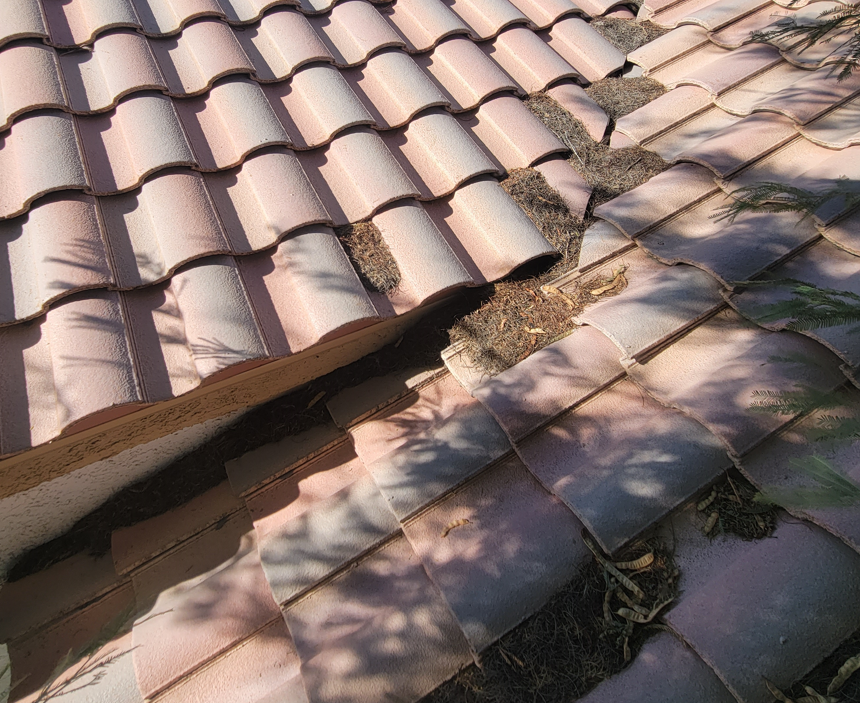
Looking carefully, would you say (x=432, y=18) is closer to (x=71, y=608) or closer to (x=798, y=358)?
(x=798, y=358)

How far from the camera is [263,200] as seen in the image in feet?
6.68

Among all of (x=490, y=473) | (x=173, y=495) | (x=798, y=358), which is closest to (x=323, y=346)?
(x=490, y=473)

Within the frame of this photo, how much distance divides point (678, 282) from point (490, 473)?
36.7 inches

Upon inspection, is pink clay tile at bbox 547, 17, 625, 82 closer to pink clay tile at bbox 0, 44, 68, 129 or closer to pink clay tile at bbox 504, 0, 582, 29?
pink clay tile at bbox 504, 0, 582, 29

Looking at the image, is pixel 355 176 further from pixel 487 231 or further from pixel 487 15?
pixel 487 15

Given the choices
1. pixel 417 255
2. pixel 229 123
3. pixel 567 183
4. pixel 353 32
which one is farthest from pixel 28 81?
pixel 567 183

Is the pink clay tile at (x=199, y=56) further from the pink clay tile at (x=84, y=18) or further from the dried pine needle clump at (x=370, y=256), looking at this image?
the dried pine needle clump at (x=370, y=256)

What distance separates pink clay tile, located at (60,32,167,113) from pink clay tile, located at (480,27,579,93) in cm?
158

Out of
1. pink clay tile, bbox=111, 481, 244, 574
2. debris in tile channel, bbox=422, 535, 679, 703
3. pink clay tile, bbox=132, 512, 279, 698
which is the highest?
pink clay tile, bbox=111, 481, 244, 574

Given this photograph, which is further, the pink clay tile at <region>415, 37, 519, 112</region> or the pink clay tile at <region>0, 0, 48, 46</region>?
the pink clay tile at <region>415, 37, 519, 112</region>

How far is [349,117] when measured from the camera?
7.48 ft

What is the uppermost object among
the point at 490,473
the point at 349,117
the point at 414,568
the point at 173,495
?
the point at 349,117

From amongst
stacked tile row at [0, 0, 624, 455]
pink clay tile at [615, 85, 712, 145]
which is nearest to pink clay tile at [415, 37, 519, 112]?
stacked tile row at [0, 0, 624, 455]

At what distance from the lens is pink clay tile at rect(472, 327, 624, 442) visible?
177cm
